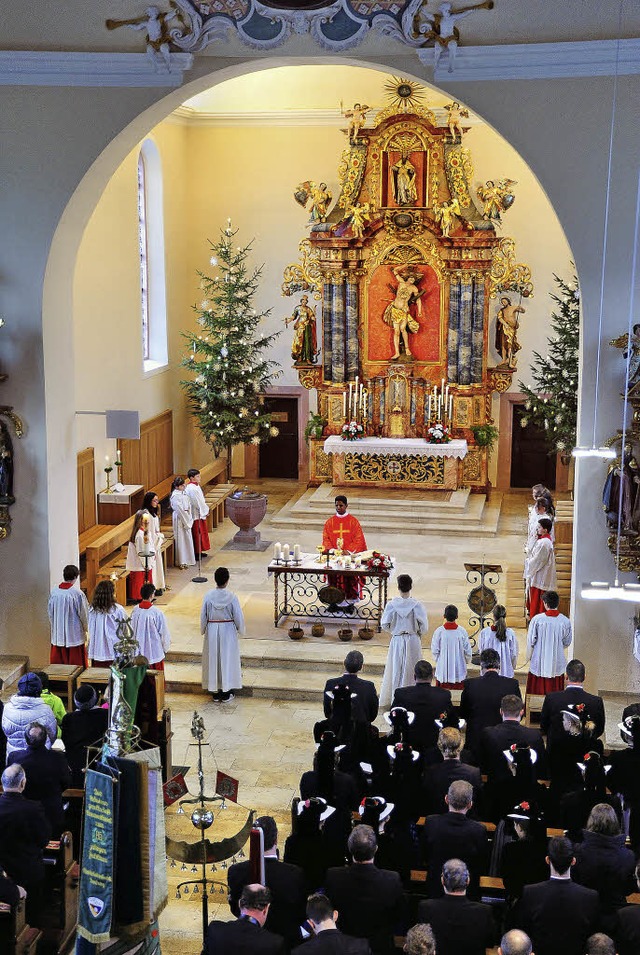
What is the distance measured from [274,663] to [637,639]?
14.0ft

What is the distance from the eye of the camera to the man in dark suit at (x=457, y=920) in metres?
6.88

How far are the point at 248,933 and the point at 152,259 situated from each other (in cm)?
1774

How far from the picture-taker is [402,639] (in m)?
12.8

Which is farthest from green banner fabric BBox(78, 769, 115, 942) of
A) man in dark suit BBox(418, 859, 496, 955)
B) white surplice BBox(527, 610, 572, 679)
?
white surplice BBox(527, 610, 572, 679)

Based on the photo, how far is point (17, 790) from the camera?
8.24m

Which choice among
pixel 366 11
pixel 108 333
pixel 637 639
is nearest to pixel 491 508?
pixel 108 333

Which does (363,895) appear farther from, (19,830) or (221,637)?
(221,637)

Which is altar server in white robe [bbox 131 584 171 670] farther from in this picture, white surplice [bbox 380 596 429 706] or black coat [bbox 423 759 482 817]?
black coat [bbox 423 759 482 817]

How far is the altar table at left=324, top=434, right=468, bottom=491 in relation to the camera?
22.0 metres

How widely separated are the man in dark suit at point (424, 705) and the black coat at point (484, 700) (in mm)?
303

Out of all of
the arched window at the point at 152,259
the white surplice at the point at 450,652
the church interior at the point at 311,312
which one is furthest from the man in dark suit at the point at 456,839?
the arched window at the point at 152,259

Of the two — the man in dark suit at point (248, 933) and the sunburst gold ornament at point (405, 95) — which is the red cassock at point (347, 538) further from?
the sunburst gold ornament at point (405, 95)

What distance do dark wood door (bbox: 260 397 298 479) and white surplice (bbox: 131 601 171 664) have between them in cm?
1221

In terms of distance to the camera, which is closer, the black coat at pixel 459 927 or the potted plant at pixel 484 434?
the black coat at pixel 459 927
